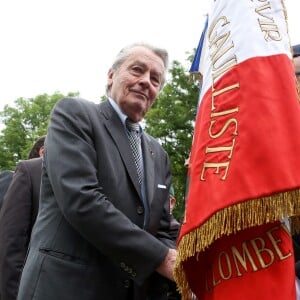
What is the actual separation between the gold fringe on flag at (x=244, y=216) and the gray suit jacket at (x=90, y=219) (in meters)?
0.26

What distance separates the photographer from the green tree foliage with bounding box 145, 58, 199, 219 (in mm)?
17047

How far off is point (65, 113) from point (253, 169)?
0.99 metres

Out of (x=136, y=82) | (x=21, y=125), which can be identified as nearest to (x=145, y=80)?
(x=136, y=82)

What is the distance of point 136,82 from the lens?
259 centimetres

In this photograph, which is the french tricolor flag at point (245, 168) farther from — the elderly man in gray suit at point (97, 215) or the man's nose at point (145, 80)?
the man's nose at point (145, 80)

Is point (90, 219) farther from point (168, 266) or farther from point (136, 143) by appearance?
point (136, 143)

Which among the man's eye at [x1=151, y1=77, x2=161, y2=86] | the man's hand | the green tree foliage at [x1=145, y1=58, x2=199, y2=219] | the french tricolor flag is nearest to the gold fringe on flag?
the french tricolor flag

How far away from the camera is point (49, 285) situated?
210 cm

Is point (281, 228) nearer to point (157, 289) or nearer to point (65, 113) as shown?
point (157, 289)

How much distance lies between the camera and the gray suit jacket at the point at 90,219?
78.4 inches

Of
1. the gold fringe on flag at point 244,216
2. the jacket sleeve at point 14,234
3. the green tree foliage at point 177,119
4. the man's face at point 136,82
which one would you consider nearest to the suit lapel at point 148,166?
the man's face at point 136,82

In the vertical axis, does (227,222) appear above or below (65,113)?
below

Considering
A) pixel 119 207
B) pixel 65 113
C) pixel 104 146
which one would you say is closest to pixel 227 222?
pixel 119 207

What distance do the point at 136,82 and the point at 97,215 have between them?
3.02 feet
